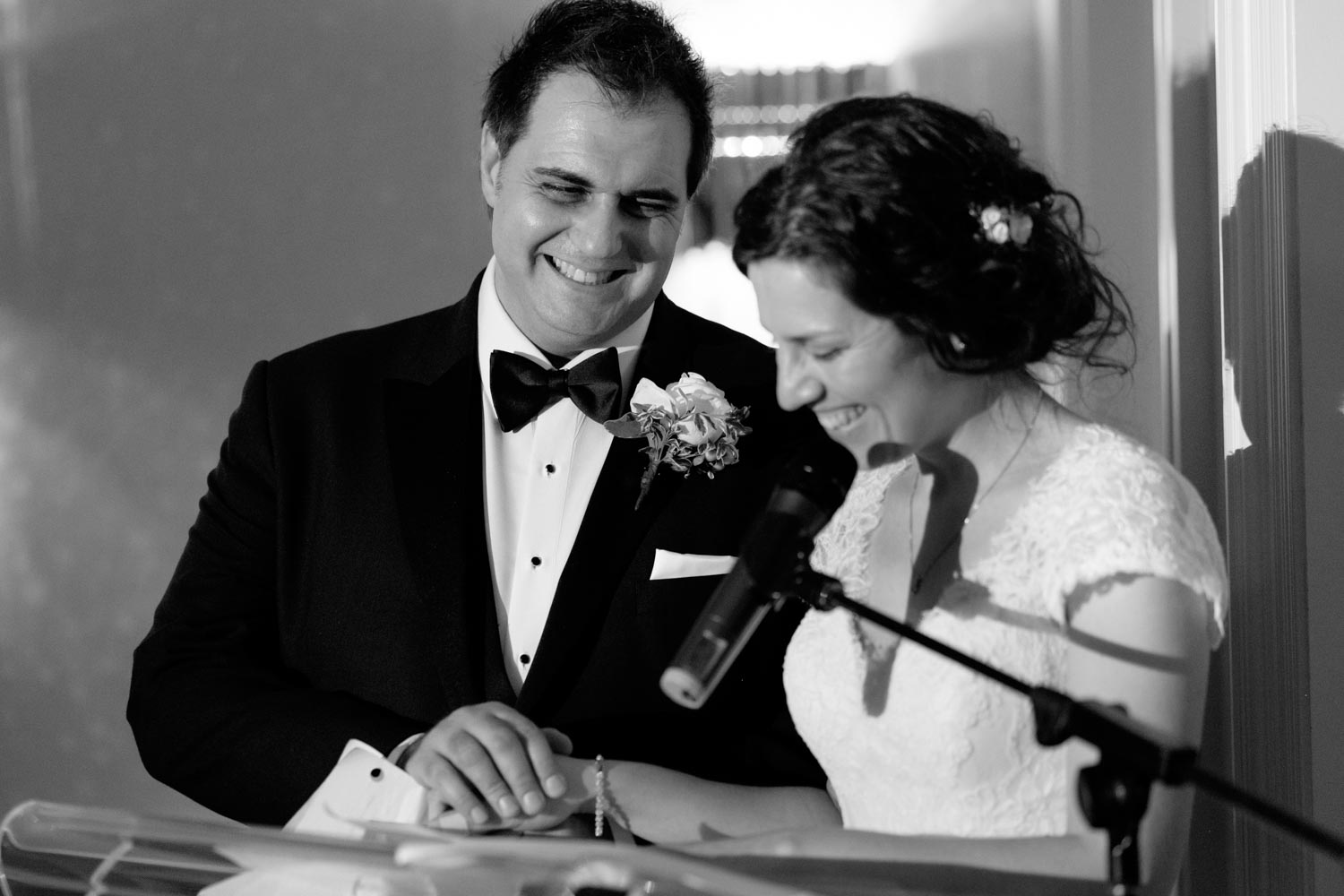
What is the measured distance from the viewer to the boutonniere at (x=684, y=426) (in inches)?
84.9

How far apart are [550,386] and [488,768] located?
735 mm

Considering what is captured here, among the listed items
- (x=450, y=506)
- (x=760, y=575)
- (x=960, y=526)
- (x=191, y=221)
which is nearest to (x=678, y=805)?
→ (x=960, y=526)

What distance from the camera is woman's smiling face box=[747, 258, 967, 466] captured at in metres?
1.56

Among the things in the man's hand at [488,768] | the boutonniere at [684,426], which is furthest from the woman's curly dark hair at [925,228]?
the man's hand at [488,768]

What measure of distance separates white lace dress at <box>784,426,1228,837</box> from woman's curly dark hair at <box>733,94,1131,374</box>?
0.57 feet

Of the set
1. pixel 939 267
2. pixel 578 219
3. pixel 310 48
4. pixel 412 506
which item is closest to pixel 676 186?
pixel 578 219

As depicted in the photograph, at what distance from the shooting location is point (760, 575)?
121 centimetres

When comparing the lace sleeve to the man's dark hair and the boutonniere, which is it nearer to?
the boutonniere

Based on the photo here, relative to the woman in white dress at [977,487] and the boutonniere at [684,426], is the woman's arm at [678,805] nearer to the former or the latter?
the woman in white dress at [977,487]

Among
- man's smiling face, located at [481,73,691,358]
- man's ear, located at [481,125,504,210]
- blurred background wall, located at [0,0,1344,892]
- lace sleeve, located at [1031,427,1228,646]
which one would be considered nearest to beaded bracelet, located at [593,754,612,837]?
lace sleeve, located at [1031,427,1228,646]

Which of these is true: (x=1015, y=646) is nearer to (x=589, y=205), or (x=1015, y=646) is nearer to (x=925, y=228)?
(x=925, y=228)

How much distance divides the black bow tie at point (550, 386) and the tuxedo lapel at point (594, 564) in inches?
3.0

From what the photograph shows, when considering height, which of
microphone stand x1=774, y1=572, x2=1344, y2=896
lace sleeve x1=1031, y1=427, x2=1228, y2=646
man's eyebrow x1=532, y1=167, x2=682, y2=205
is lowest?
microphone stand x1=774, y1=572, x2=1344, y2=896

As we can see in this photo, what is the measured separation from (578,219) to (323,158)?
2526 millimetres
